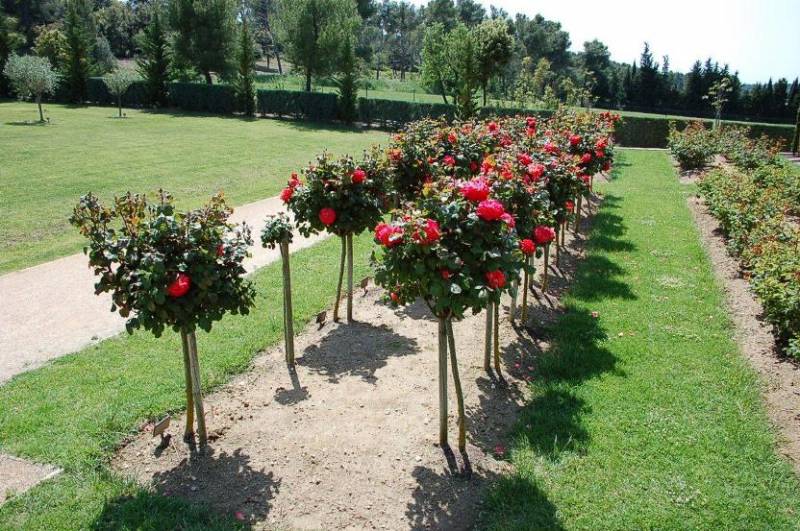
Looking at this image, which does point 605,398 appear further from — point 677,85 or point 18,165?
point 677,85

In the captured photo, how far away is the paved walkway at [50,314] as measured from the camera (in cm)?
598

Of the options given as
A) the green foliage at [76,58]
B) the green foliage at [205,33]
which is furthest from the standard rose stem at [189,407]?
the green foliage at [76,58]

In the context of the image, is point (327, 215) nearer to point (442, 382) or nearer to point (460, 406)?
point (442, 382)

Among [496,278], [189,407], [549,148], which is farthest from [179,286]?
[549,148]

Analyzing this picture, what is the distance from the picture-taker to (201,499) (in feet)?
12.5

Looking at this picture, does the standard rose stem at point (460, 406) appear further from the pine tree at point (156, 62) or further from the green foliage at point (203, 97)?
the pine tree at point (156, 62)

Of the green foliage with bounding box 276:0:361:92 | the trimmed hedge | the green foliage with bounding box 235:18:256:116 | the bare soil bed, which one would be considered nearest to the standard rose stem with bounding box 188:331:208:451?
the bare soil bed

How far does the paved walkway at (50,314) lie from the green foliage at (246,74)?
82.2 feet

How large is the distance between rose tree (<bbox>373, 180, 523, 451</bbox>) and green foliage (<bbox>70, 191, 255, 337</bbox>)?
108 centimetres

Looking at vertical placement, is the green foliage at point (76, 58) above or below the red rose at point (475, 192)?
above

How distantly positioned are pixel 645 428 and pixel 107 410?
4256 millimetres

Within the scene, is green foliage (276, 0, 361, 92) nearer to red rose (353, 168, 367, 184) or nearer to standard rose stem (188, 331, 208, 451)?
red rose (353, 168, 367, 184)

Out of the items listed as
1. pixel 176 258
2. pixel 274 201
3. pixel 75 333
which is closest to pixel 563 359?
pixel 176 258

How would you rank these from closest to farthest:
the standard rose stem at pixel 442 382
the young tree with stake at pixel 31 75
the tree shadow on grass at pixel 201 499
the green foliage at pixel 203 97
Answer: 1. the tree shadow on grass at pixel 201 499
2. the standard rose stem at pixel 442 382
3. the young tree with stake at pixel 31 75
4. the green foliage at pixel 203 97
